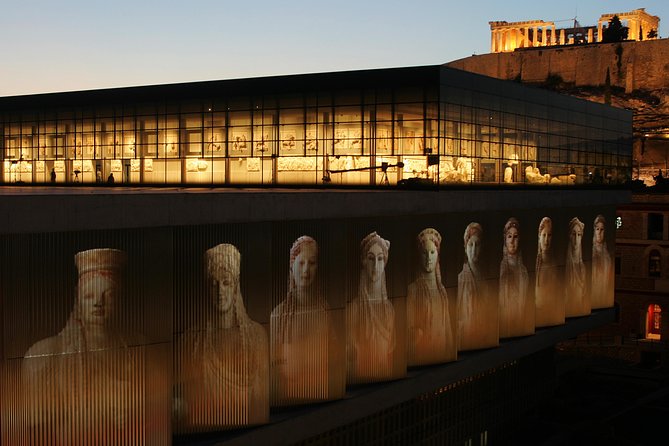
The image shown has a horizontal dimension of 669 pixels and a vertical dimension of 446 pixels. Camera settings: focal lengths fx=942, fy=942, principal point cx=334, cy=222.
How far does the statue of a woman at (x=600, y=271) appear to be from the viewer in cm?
5697

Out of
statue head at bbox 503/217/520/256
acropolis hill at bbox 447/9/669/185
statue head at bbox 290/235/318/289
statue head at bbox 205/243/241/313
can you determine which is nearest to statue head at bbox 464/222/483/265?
statue head at bbox 503/217/520/256

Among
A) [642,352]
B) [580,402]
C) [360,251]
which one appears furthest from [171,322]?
[642,352]

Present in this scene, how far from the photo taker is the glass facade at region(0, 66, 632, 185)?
49344 millimetres

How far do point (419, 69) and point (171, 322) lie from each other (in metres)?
24.1

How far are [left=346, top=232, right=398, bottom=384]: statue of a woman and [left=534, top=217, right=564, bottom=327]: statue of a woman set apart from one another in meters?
14.8

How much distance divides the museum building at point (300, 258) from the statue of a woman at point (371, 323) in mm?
89

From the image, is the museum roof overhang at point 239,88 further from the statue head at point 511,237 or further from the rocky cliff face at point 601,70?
the rocky cliff face at point 601,70

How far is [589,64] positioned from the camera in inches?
7239

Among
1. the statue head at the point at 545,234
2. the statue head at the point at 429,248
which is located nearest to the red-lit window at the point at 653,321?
the statue head at the point at 545,234

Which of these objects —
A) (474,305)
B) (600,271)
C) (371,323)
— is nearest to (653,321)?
(600,271)

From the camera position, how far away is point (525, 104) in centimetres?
5469

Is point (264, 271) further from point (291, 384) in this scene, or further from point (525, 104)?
point (525, 104)

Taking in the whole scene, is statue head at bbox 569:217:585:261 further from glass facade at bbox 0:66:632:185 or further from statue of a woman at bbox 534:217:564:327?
glass facade at bbox 0:66:632:185

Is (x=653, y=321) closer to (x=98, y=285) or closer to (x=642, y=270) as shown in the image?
(x=642, y=270)
